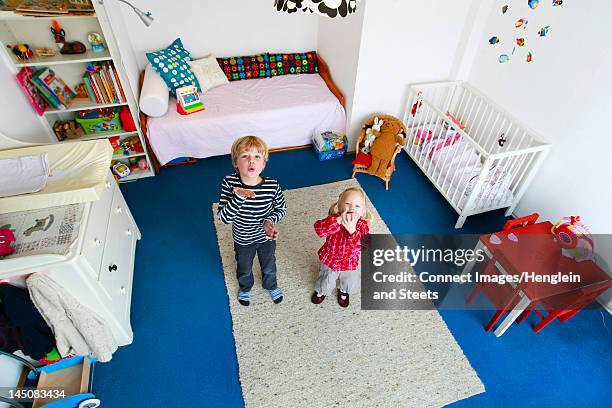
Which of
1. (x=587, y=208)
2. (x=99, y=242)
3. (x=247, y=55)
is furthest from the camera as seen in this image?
(x=247, y=55)

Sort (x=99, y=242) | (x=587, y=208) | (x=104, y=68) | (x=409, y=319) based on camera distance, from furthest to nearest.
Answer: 1. (x=104, y=68)
2. (x=587, y=208)
3. (x=409, y=319)
4. (x=99, y=242)

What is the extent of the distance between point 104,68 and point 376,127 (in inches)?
85.6

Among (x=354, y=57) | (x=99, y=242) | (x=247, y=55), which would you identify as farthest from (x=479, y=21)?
(x=99, y=242)

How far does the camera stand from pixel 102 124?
109 inches

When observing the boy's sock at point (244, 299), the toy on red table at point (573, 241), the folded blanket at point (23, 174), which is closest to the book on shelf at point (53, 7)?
the folded blanket at point (23, 174)

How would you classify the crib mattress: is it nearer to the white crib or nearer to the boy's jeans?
the boy's jeans

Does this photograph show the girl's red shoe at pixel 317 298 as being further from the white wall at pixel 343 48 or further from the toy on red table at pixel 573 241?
the white wall at pixel 343 48

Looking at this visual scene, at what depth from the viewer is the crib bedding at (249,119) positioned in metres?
3.01

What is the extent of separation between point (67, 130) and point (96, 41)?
0.71 m

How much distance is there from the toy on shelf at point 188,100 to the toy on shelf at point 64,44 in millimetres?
745

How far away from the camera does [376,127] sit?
3.05m

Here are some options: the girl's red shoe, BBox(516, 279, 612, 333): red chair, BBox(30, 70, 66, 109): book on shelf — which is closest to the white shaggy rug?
the girl's red shoe

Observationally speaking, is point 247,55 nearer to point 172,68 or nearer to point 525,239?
point 172,68

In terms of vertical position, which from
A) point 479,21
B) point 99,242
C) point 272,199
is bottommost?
point 99,242
